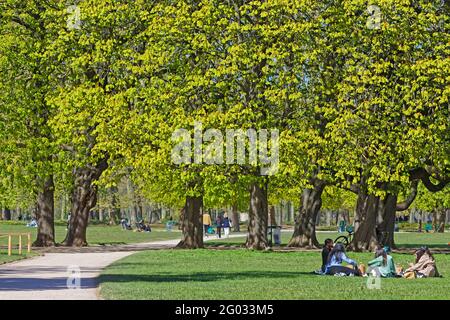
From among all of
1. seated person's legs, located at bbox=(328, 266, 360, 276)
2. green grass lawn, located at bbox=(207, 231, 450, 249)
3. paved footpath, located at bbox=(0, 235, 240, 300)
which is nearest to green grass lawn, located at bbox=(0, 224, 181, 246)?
green grass lawn, located at bbox=(207, 231, 450, 249)

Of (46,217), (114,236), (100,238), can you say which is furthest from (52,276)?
(114,236)

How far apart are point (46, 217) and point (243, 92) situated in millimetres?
12600

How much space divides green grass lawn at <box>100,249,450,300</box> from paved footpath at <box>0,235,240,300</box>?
0.51 metres

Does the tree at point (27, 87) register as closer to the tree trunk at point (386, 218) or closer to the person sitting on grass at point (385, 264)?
the tree trunk at point (386, 218)

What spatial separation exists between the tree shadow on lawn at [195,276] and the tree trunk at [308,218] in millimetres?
20167

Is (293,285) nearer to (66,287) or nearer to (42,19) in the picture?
(66,287)

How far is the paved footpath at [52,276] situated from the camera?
23703 millimetres

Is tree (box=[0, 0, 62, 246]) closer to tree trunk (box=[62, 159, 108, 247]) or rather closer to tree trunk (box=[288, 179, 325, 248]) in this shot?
tree trunk (box=[62, 159, 108, 247])

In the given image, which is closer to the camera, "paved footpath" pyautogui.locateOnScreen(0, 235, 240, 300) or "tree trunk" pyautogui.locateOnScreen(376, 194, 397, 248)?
"paved footpath" pyautogui.locateOnScreen(0, 235, 240, 300)

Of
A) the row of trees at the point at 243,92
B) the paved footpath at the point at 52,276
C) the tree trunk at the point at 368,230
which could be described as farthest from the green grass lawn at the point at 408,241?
the paved footpath at the point at 52,276

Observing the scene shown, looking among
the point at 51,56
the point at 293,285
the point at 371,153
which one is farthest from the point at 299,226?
the point at 293,285

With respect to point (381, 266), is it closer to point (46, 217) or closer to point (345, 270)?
point (345, 270)

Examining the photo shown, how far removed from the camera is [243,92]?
48.7m

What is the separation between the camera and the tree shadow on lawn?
2956cm
